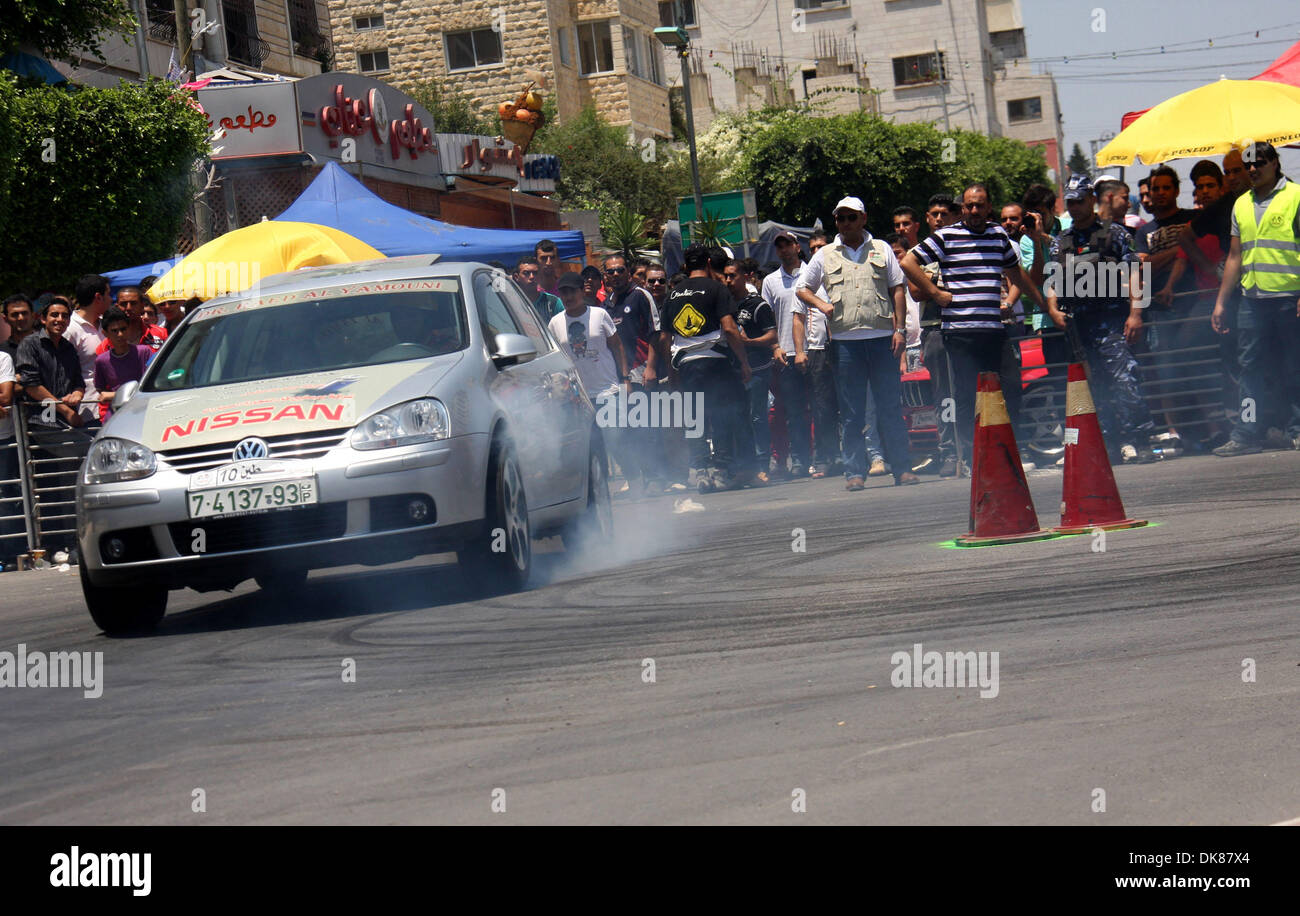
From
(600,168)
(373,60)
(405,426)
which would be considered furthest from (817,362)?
(373,60)

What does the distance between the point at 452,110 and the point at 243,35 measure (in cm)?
1218

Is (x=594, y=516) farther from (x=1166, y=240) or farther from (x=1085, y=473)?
(x=1166, y=240)

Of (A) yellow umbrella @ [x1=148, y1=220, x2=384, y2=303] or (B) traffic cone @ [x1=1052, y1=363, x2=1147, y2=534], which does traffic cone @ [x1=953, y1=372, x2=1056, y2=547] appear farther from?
(A) yellow umbrella @ [x1=148, y1=220, x2=384, y2=303]

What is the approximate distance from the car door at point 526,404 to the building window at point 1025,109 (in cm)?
9251

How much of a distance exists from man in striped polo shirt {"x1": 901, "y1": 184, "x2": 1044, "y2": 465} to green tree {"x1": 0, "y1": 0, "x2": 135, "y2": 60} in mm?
13175

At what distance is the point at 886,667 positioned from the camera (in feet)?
20.0

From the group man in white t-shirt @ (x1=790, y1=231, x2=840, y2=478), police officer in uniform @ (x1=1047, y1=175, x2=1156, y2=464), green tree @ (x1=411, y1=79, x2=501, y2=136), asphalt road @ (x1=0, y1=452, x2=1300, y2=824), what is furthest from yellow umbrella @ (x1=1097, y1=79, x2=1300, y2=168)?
green tree @ (x1=411, y1=79, x2=501, y2=136)

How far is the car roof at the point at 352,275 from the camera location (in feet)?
31.2

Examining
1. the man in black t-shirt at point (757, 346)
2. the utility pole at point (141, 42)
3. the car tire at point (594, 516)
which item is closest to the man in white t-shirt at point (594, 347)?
the man in black t-shirt at point (757, 346)

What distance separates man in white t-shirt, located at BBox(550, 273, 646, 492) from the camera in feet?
47.9

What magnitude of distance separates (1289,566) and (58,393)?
974cm
